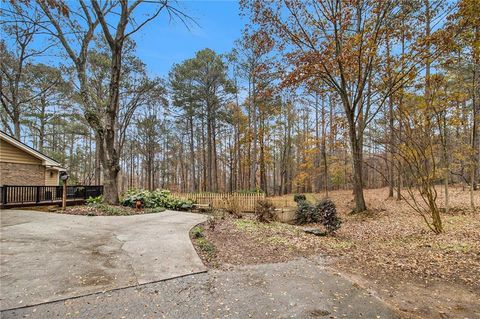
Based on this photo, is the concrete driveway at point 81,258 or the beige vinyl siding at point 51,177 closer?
the concrete driveway at point 81,258

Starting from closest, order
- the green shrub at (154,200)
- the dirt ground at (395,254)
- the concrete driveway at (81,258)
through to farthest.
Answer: the concrete driveway at (81,258) → the dirt ground at (395,254) → the green shrub at (154,200)

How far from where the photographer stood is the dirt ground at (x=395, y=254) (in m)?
3.40

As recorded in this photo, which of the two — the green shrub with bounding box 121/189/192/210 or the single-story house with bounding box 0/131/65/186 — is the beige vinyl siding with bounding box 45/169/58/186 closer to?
the single-story house with bounding box 0/131/65/186

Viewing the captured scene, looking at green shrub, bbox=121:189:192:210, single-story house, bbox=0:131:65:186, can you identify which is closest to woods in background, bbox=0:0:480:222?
green shrub, bbox=121:189:192:210

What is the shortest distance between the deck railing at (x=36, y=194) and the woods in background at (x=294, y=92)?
284 centimetres

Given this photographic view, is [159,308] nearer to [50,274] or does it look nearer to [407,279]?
[50,274]

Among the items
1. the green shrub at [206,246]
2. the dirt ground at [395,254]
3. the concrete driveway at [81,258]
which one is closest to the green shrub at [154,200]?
the concrete driveway at [81,258]

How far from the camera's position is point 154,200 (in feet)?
39.1

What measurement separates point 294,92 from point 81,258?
35.9 ft

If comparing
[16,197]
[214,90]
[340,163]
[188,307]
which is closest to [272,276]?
[188,307]

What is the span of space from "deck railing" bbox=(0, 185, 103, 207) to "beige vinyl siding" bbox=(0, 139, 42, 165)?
2.83 meters

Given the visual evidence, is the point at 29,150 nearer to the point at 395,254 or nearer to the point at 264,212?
the point at 264,212

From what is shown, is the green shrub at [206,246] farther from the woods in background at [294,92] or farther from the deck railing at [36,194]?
the deck railing at [36,194]

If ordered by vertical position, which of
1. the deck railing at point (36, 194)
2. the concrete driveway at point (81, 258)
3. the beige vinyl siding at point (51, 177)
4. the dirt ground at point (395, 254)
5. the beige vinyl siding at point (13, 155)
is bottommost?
the dirt ground at point (395, 254)
